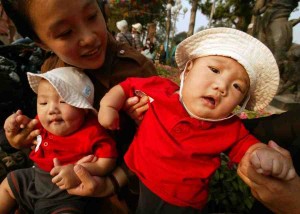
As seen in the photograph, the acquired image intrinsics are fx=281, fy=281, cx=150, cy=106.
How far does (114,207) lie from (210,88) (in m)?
1.02

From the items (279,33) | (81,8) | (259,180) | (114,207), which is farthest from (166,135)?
(279,33)

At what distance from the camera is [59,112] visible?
5.64 feet

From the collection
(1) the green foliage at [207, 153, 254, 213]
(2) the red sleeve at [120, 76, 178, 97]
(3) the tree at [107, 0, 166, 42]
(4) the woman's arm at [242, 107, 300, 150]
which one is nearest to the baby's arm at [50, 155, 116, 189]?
(2) the red sleeve at [120, 76, 178, 97]

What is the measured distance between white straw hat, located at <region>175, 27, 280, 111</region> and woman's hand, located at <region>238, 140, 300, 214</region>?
42cm

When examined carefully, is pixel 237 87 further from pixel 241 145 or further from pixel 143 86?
pixel 143 86

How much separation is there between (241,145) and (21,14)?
150 centimetres

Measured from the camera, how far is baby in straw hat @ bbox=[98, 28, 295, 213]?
5.08 ft

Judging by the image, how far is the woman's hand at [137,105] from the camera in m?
1.75

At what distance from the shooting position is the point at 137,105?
5.80 feet

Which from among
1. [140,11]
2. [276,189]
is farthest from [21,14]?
[140,11]

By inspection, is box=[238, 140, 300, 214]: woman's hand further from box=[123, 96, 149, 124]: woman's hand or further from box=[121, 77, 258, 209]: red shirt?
box=[123, 96, 149, 124]: woman's hand

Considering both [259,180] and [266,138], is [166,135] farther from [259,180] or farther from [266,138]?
[266,138]

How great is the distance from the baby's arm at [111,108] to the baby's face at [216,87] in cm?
41

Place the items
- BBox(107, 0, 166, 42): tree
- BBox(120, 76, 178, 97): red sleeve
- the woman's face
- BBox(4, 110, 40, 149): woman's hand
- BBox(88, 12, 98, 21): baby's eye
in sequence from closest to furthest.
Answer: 1. the woman's face
2. BBox(88, 12, 98, 21): baby's eye
3. BBox(120, 76, 178, 97): red sleeve
4. BBox(4, 110, 40, 149): woman's hand
5. BBox(107, 0, 166, 42): tree
